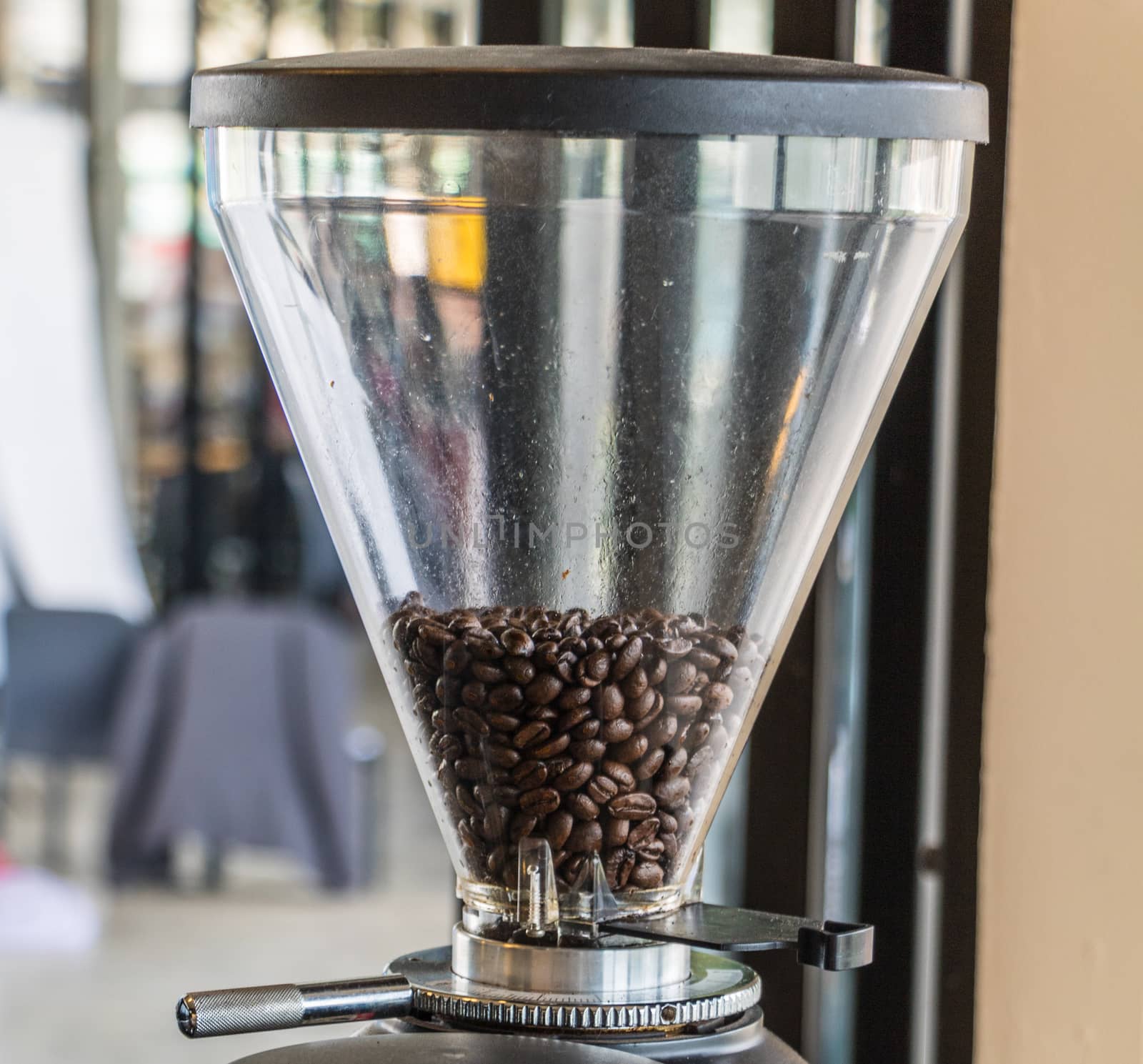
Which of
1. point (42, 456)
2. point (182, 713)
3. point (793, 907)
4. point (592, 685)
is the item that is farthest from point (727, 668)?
point (42, 456)

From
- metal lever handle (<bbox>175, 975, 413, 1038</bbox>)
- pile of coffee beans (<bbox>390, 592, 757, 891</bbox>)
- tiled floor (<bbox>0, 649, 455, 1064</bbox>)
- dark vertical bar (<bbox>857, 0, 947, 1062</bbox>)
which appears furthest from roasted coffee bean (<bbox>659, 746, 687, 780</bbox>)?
tiled floor (<bbox>0, 649, 455, 1064</bbox>)

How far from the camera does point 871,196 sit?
642mm

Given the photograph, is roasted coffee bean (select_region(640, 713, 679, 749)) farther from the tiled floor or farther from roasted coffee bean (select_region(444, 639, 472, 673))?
the tiled floor

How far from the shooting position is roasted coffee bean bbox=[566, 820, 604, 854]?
0.66m

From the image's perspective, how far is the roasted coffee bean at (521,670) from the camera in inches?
25.9

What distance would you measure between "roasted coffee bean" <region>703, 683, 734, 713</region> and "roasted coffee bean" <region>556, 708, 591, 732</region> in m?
0.05

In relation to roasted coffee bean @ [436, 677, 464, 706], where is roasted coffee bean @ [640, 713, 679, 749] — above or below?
below

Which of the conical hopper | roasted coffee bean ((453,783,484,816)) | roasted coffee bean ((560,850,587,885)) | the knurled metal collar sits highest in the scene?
the conical hopper

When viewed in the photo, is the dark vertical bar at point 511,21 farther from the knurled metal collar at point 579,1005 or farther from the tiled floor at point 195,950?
A: the tiled floor at point 195,950

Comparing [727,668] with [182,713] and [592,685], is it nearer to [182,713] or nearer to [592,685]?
[592,685]

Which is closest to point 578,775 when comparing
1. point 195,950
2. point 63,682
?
point 195,950

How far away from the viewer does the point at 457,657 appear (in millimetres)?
676

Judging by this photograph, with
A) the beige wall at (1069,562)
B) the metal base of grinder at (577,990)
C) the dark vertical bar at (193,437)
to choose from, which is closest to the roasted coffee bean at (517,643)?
the metal base of grinder at (577,990)

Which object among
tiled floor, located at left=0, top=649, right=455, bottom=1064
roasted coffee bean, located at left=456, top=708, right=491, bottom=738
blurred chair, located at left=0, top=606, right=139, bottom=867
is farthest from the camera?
blurred chair, located at left=0, top=606, right=139, bottom=867
